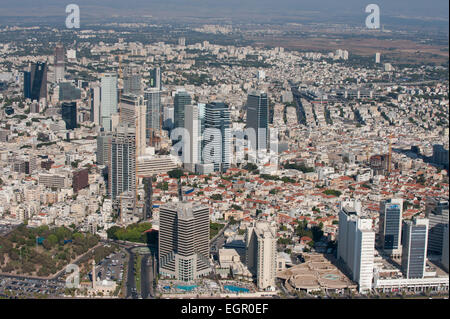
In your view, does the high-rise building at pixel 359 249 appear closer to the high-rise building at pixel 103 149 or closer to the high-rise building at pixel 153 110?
the high-rise building at pixel 103 149

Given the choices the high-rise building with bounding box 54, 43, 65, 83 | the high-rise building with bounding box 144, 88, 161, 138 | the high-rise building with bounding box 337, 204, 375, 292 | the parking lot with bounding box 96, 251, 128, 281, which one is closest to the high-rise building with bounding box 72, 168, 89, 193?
the high-rise building with bounding box 144, 88, 161, 138

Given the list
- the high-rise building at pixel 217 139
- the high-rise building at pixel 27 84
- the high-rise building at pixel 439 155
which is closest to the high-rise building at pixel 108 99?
the high-rise building at pixel 27 84

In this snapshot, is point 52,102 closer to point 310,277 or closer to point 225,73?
point 225,73

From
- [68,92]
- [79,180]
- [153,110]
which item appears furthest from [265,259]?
[68,92]

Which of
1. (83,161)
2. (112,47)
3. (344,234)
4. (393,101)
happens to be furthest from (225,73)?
(344,234)

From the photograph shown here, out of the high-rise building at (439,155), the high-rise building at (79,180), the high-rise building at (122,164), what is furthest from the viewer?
the high-rise building at (79,180)

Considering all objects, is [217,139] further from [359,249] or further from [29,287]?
[29,287]

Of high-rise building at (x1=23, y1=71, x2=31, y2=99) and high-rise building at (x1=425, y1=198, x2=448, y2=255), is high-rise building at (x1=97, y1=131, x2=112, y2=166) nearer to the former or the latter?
high-rise building at (x1=23, y1=71, x2=31, y2=99)
